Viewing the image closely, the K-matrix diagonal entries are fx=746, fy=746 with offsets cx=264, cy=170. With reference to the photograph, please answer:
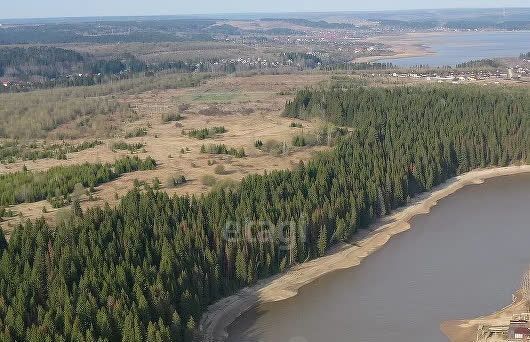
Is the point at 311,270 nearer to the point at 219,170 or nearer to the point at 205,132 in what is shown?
the point at 219,170

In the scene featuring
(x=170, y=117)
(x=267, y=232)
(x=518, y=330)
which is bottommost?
(x=518, y=330)

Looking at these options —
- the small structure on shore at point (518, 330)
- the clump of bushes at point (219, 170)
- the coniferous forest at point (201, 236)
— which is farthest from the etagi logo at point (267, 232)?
the clump of bushes at point (219, 170)

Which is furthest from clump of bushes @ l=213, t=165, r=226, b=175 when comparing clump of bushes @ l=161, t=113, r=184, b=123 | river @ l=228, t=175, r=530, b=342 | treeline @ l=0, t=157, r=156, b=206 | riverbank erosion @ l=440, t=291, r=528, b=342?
clump of bushes @ l=161, t=113, r=184, b=123

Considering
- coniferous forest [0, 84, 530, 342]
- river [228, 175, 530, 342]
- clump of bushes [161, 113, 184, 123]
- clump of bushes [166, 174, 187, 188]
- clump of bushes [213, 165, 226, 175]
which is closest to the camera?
coniferous forest [0, 84, 530, 342]

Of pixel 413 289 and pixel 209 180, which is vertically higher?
pixel 209 180

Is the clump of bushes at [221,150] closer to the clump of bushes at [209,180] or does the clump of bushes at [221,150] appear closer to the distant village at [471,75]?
the clump of bushes at [209,180]

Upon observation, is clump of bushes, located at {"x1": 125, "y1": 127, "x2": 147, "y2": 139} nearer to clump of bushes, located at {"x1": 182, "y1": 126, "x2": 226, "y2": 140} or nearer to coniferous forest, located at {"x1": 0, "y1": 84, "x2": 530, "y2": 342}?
clump of bushes, located at {"x1": 182, "y1": 126, "x2": 226, "y2": 140}

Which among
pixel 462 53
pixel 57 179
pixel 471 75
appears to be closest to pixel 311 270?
pixel 57 179
